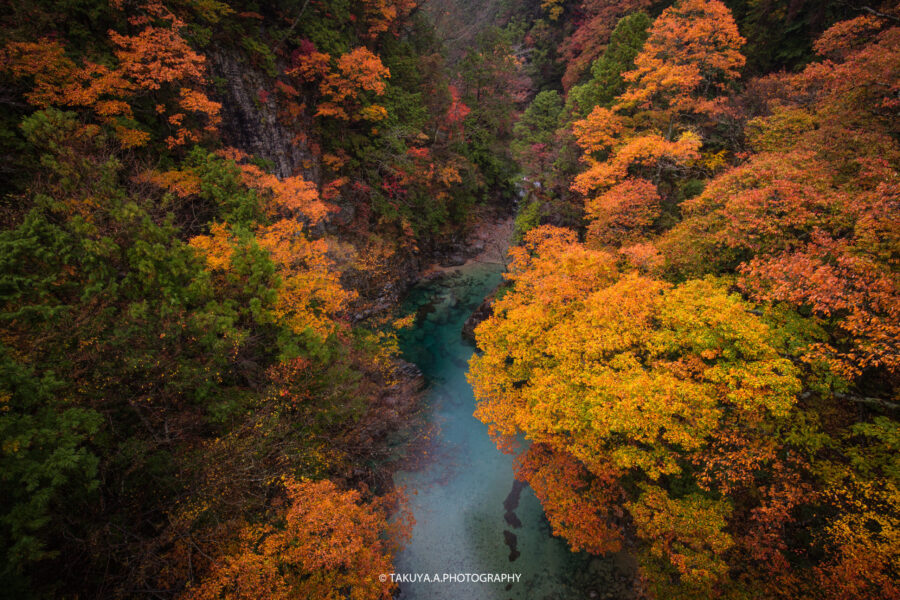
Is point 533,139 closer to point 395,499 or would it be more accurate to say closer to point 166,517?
point 395,499

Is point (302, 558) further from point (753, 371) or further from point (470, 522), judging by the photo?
point (753, 371)

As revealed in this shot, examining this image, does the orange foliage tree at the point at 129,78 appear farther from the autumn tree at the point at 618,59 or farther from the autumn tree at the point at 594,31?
the autumn tree at the point at 594,31

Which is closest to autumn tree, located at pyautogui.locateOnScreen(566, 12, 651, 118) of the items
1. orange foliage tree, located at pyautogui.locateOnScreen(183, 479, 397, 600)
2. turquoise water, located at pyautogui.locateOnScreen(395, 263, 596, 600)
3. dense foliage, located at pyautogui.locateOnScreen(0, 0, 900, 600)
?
dense foliage, located at pyautogui.locateOnScreen(0, 0, 900, 600)

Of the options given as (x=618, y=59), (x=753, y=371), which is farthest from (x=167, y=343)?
(x=618, y=59)

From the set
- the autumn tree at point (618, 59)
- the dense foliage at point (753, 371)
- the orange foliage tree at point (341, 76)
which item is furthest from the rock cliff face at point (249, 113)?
the autumn tree at point (618, 59)

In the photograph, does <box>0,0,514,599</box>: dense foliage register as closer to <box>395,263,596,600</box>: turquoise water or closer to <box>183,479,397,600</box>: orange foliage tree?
<box>183,479,397,600</box>: orange foliage tree

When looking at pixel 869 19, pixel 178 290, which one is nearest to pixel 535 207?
pixel 869 19
